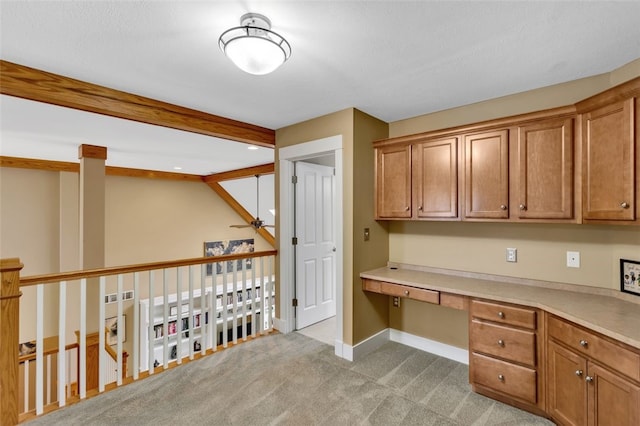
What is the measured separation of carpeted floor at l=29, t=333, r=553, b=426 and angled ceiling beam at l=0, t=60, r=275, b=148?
2179mm

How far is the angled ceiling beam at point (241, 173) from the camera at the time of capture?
5656 mm

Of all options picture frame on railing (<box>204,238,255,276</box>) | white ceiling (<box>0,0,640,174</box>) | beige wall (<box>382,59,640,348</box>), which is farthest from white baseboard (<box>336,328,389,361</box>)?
picture frame on railing (<box>204,238,255,276</box>)

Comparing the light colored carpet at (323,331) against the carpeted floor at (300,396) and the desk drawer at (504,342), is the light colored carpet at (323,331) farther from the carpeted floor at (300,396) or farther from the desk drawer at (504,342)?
the desk drawer at (504,342)

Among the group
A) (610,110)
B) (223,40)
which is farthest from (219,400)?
(610,110)

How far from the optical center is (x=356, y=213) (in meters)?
2.96

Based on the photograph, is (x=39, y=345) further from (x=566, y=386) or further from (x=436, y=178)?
(x=566, y=386)

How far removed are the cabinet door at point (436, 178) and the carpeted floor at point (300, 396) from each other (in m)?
1.40

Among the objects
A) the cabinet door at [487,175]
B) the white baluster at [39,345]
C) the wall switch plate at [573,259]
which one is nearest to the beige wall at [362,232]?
the cabinet door at [487,175]

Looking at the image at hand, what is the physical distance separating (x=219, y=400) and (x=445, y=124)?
3027 mm

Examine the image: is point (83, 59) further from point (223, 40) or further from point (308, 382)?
point (308, 382)

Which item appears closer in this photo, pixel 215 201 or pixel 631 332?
pixel 631 332

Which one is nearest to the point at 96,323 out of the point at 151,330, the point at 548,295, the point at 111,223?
the point at 151,330

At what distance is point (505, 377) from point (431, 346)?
35.8 inches

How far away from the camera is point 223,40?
1.72 metres
